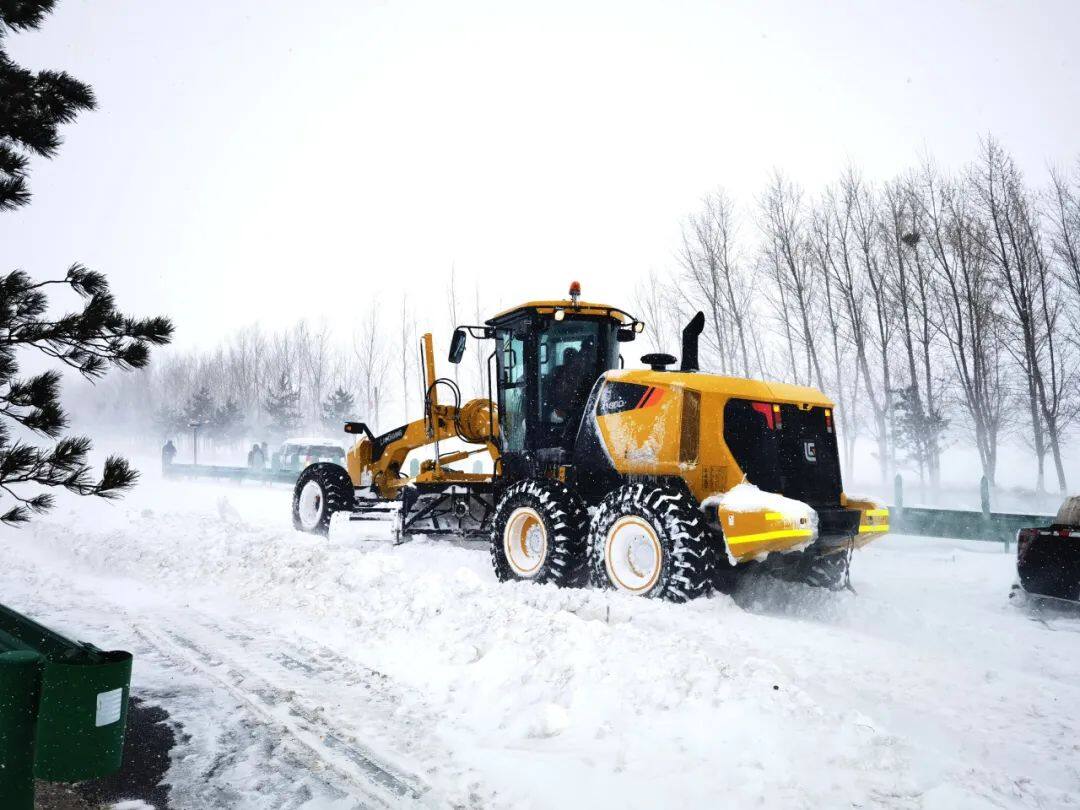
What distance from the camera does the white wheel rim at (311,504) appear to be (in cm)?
948

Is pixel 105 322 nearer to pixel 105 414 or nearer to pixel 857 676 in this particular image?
pixel 857 676

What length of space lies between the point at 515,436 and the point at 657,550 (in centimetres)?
259

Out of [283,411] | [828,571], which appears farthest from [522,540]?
[283,411]

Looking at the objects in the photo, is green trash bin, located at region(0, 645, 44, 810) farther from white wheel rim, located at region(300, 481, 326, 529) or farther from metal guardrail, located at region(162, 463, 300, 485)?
metal guardrail, located at region(162, 463, 300, 485)

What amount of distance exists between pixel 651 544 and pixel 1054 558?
3496mm

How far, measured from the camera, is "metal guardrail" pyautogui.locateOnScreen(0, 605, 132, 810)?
2.34 meters

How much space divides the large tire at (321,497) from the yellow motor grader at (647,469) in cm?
206

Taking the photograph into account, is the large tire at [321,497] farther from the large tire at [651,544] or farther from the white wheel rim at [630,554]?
the white wheel rim at [630,554]

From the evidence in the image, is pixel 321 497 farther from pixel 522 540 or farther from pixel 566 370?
pixel 566 370

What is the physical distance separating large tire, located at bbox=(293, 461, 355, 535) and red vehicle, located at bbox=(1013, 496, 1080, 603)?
24.9 feet

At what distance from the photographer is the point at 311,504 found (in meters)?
9.68

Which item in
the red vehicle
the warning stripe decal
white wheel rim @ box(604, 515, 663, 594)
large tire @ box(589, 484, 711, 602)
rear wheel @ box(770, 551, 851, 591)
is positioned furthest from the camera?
rear wheel @ box(770, 551, 851, 591)

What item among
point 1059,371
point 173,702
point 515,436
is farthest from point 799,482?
point 1059,371

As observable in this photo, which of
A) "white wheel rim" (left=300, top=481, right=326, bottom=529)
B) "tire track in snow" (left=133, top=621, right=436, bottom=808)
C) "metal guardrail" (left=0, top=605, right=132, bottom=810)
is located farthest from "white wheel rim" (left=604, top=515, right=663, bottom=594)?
"white wheel rim" (left=300, top=481, right=326, bottom=529)
